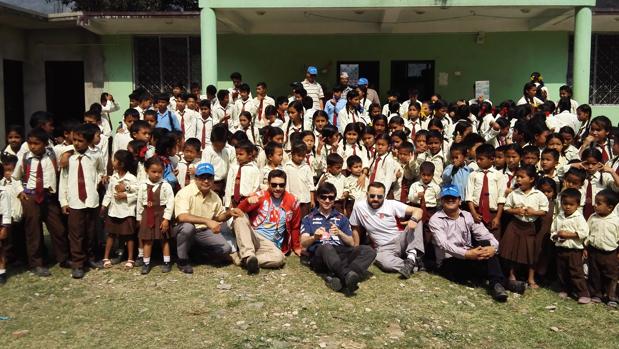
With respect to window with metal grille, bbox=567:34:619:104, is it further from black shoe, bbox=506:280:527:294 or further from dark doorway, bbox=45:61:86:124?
dark doorway, bbox=45:61:86:124

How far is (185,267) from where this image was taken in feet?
16.6

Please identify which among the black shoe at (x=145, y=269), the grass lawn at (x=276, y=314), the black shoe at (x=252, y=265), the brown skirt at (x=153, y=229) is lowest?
the grass lawn at (x=276, y=314)

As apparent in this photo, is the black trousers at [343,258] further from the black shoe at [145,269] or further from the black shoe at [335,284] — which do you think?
the black shoe at [145,269]

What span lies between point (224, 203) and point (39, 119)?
6.36 feet

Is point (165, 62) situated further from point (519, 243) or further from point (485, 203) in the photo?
point (519, 243)

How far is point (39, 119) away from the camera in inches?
209

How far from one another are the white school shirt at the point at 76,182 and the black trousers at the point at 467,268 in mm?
3277

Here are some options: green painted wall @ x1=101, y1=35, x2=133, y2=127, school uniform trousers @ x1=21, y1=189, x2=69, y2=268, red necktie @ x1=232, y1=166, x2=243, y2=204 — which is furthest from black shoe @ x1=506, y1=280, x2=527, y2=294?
green painted wall @ x1=101, y1=35, x2=133, y2=127

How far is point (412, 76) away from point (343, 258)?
25.4 feet

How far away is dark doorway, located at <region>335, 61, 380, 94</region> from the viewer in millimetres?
11688

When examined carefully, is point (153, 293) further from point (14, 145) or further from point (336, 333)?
point (14, 145)

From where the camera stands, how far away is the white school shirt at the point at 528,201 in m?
4.84

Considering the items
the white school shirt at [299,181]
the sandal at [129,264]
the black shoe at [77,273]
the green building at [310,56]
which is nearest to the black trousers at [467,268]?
the white school shirt at [299,181]

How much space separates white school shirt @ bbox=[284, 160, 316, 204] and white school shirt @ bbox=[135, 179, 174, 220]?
49.3 inches
